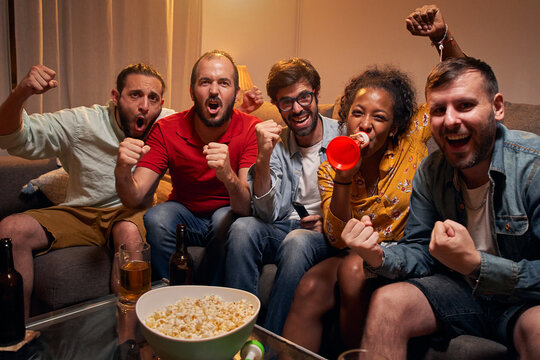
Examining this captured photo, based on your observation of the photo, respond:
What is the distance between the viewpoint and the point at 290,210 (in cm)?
185

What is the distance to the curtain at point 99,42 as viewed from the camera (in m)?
2.88

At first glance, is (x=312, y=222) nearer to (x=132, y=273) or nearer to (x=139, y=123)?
(x=132, y=273)

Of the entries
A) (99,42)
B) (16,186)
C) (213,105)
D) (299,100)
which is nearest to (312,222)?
(299,100)

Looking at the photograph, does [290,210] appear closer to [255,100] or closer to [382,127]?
[382,127]

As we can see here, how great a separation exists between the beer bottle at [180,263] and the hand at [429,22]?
111 centimetres

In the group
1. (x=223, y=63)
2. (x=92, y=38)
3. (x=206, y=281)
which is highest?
(x=92, y=38)

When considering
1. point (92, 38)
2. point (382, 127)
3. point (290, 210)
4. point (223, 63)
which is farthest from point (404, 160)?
point (92, 38)

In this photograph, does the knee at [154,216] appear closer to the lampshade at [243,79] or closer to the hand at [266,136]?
the hand at [266,136]

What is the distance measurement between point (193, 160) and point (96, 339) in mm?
1005

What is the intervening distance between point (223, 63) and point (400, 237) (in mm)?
1139

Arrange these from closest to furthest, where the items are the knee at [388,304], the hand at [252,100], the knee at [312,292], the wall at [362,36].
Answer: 1. the knee at [388,304]
2. the knee at [312,292]
3. the hand at [252,100]
4. the wall at [362,36]

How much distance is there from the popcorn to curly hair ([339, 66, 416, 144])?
95 centimetres

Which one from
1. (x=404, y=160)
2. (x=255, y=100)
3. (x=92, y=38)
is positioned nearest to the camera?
(x=404, y=160)

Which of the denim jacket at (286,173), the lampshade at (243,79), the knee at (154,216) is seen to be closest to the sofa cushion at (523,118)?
the denim jacket at (286,173)
